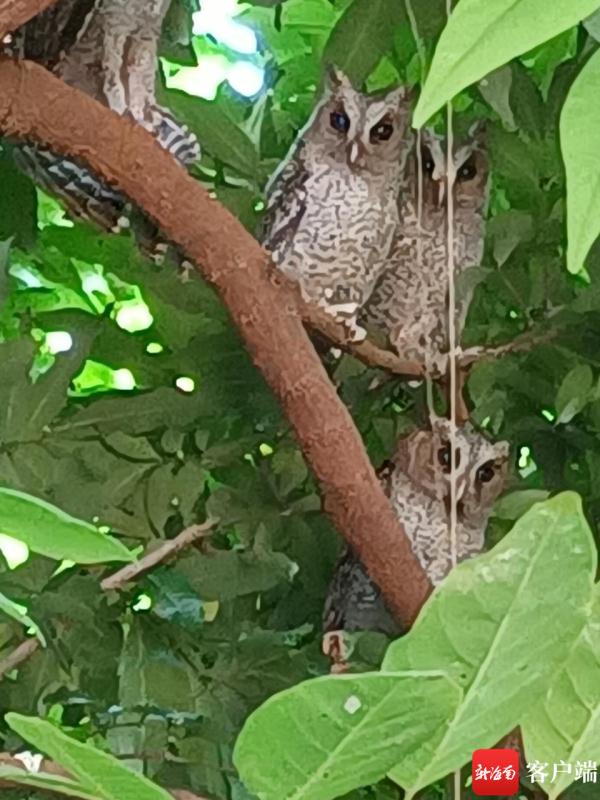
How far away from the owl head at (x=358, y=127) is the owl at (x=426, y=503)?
10cm

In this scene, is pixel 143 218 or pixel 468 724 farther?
pixel 143 218

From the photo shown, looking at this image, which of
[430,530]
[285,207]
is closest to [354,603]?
[430,530]

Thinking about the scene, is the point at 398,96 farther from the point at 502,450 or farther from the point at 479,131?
the point at 502,450

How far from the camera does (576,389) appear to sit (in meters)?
0.37

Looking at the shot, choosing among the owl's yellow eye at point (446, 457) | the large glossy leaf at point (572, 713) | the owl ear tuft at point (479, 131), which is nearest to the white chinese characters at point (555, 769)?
the large glossy leaf at point (572, 713)

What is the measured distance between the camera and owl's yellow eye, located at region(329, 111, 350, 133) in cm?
37

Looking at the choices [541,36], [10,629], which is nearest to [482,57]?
[541,36]

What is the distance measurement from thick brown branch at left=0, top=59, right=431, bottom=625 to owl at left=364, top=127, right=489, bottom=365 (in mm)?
45

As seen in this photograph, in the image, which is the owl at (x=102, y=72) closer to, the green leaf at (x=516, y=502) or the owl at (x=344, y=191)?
the owl at (x=344, y=191)

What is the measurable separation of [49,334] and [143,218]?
57 millimetres

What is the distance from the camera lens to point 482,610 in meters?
0.19

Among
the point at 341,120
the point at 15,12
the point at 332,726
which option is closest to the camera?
the point at 332,726

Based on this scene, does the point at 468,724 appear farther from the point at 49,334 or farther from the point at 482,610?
the point at 49,334

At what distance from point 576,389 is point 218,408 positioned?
5.1 inches
